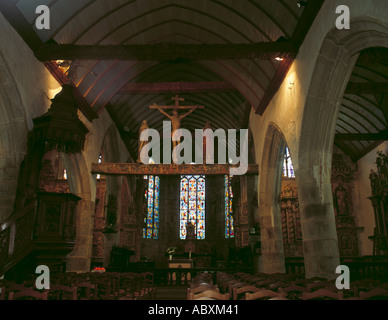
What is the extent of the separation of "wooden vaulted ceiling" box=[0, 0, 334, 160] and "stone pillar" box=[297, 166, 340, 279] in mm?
2964

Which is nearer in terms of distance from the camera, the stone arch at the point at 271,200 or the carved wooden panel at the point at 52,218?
the carved wooden panel at the point at 52,218

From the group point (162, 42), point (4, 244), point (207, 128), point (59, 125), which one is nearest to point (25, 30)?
point (59, 125)

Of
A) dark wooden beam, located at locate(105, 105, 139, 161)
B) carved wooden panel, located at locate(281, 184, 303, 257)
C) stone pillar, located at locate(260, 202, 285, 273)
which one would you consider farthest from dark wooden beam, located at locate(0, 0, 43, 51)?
carved wooden panel, located at locate(281, 184, 303, 257)

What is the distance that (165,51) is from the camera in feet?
25.0

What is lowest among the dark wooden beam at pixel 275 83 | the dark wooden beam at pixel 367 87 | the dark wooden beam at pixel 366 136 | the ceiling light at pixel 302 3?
the dark wooden beam at pixel 366 136

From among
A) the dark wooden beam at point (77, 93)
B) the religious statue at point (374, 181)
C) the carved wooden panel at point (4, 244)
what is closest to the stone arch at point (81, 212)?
the dark wooden beam at point (77, 93)

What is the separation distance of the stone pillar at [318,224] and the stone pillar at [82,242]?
6.93 m

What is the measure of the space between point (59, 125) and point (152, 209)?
656 inches

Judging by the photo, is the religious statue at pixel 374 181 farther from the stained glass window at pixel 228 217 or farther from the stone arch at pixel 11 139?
the stone arch at pixel 11 139

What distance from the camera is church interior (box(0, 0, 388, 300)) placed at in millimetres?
6098

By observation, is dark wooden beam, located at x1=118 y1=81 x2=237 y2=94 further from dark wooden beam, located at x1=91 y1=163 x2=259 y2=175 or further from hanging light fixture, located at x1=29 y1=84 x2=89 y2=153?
hanging light fixture, located at x1=29 y1=84 x2=89 y2=153

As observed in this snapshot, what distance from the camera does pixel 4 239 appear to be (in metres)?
6.32

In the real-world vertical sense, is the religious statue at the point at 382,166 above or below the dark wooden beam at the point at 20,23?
below

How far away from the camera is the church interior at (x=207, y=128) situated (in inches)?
240
